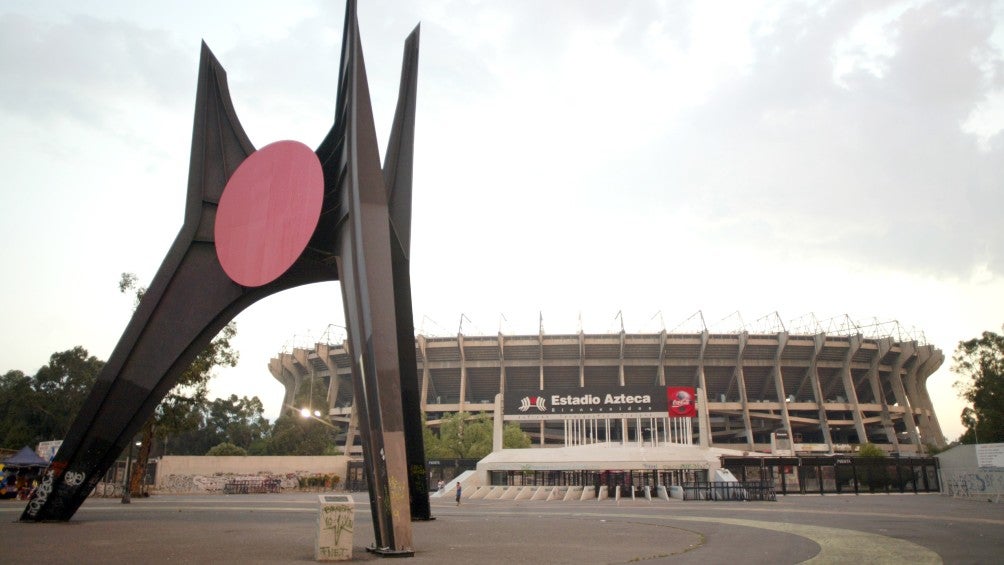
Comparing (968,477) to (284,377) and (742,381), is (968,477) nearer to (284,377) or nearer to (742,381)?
(742,381)

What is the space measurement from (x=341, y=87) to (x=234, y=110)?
581cm

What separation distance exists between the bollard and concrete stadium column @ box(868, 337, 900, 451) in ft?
320

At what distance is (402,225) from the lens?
2197cm

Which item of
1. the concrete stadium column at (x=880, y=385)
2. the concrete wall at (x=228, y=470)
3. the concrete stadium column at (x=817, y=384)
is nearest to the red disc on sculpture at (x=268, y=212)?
the concrete wall at (x=228, y=470)

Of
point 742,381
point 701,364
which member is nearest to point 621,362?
point 701,364

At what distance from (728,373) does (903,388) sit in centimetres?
2711

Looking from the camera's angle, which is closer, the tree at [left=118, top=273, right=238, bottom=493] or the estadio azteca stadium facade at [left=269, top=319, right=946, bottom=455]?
the tree at [left=118, top=273, right=238, bottom=493]

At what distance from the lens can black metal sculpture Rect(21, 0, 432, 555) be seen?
18.3 metres

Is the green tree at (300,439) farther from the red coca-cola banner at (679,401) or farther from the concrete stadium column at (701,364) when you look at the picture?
the concrete stadium column at (701,364)

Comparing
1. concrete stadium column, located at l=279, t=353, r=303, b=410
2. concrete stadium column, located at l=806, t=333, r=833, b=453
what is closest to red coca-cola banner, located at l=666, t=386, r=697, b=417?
concrete stadium column, located at l=806, t=333, r=833, b=453

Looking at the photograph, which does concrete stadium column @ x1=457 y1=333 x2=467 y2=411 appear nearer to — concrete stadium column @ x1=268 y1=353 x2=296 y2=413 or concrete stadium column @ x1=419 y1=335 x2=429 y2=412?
concrete stadium column @ x1=419 y1=335 x2=429 y2=412

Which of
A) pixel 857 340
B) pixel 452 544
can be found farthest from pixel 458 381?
pixel 452 544

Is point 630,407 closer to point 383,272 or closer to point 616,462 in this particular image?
point 616,462

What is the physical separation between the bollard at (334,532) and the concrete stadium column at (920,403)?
355ft
